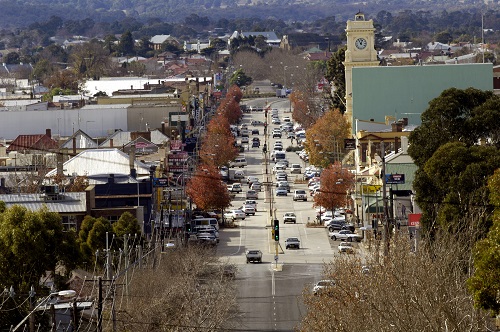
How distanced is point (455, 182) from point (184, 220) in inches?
977

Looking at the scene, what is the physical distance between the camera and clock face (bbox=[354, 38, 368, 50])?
117625 mm

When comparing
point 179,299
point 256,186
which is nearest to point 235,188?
→ point 256,186

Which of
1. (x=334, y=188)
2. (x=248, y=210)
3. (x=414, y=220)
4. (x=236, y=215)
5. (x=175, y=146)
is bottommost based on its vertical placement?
(x=236, y=215)

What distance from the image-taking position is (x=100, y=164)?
86125 millimetres

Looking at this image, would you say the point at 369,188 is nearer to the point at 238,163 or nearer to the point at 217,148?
the point at 217,148

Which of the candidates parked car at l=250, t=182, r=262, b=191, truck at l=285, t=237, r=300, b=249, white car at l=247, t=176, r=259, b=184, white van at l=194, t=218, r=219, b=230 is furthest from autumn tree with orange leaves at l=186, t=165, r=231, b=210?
white car at l=247, t=176, r=259, b=184

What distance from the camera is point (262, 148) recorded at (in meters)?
137

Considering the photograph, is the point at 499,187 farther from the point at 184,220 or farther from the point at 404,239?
the point at 184,220

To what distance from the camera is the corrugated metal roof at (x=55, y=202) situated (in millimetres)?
69375

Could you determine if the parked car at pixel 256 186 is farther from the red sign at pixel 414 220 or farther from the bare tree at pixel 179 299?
the bare tree at pixel 179 299

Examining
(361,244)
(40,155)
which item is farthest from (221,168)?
(361,244)

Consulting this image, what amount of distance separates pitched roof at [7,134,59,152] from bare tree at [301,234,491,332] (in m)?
58.7

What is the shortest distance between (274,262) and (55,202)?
9999 mm

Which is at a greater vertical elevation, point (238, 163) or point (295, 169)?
point (238, 163)
